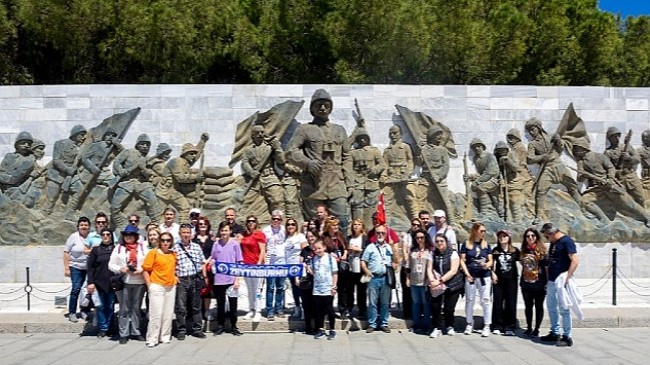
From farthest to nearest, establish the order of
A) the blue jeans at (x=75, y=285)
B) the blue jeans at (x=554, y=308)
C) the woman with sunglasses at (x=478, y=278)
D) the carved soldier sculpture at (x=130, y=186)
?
the carved soldier sculpture at (x=130, y=186)
the blue jeans at (x=75, y=285)
the woman with sunglasses at (x=478, y=278)
the blue jeans at (x=554, y=308)

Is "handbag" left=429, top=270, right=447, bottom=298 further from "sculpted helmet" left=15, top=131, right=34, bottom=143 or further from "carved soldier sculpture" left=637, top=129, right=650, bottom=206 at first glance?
"sculpted helmet" left=15, top=131, right=34, bottom=143

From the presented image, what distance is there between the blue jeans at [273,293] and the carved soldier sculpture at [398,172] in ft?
14.6

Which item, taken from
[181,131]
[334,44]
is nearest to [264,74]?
[334,44]

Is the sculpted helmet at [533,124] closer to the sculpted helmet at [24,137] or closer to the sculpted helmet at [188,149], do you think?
the sculpted helmet at [188,149]

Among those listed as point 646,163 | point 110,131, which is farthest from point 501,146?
point 110,131

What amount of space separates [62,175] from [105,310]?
5.23 meters

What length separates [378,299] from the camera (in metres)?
8.48

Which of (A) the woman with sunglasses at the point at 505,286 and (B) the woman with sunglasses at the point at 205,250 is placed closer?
(A) the woman with sunglasses at the point at 505,286

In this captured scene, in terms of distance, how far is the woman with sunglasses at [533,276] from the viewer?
8102 mm

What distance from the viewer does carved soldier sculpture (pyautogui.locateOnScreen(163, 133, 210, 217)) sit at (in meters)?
12.6

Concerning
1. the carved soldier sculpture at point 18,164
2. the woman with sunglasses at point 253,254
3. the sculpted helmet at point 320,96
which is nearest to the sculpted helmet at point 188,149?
the sculpted helmet at point 320,96

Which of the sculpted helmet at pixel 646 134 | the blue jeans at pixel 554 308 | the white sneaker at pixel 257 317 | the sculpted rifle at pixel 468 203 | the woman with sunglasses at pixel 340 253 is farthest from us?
the sculpted helmet at pixel 646 134

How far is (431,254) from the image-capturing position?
8344 mm

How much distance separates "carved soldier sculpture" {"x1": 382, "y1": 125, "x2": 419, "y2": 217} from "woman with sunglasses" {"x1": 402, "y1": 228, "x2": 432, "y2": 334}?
429cm
